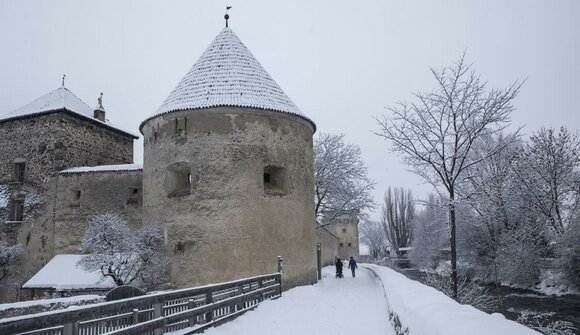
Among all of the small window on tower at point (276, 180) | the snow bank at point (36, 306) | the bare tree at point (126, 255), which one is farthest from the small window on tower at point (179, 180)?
the snow bank at point (36, 306)

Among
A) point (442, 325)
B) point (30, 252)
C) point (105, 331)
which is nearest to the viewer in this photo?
point (442, 325)

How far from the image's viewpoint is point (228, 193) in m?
15.0

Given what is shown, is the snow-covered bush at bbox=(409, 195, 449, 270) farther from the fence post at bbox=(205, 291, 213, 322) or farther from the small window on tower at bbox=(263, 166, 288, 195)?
the fence post at bbox=(205, 291, 213, 322)

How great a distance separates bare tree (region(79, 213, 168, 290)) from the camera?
15.0m

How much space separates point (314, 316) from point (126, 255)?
25.8 feet

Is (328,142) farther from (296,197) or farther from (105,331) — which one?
(105,331)

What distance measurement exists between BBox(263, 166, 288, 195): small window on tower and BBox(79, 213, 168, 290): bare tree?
4059 millimetres

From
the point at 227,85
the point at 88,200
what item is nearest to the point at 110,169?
the point at 88,200

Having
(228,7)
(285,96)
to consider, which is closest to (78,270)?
(285,96)

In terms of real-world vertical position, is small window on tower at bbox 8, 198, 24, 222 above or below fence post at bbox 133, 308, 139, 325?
above

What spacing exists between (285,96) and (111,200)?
8.54m

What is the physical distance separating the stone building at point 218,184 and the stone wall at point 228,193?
0.03 metres

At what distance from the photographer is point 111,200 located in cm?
1936

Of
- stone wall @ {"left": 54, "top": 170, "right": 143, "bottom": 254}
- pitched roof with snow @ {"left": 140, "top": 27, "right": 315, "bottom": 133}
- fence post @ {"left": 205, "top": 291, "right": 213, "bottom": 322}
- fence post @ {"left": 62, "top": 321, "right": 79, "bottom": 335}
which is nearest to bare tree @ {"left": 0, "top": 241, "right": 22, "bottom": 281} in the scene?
stone wall @ {"left": 54, "top": 170, "right": 143, "bottom": 254}
